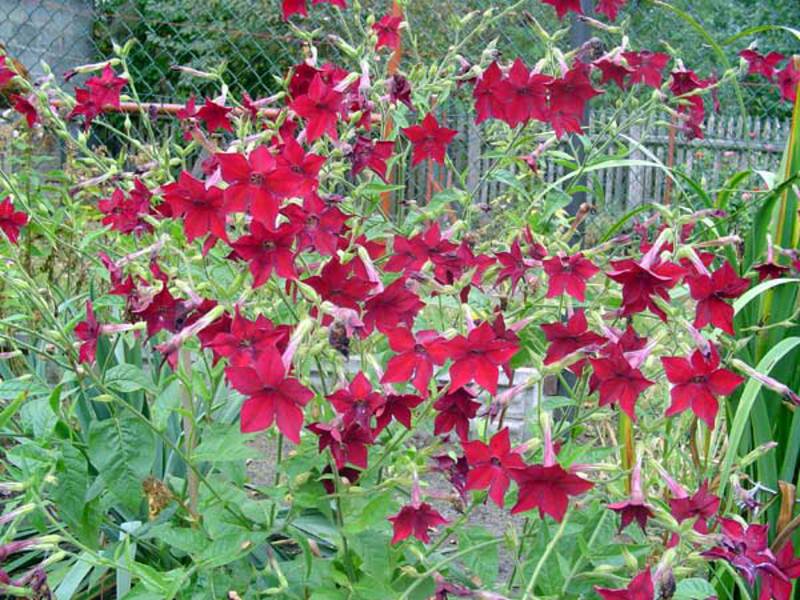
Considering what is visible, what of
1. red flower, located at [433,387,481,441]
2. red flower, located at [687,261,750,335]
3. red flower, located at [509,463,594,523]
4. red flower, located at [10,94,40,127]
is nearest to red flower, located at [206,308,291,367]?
red flower, located at [433,387,481,441]

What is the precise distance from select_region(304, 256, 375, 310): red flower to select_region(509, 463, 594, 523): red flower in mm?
302

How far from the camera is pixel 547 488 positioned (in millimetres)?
1238

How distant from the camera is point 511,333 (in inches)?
51.6

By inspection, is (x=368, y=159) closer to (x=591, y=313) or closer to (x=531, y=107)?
(x=531, y=107)

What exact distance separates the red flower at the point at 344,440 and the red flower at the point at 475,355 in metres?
0.15

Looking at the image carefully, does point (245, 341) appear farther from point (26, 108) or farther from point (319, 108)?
point (26, 108)

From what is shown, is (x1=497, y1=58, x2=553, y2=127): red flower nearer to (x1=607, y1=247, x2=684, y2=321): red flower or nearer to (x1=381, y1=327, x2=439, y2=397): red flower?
(x1=607, y1=247, x2=684, y2=321): red flower

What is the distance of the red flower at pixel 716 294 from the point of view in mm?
1322

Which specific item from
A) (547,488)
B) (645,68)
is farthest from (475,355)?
(645,68)

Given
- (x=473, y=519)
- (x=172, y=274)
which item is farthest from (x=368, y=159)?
(x=473, y=519)

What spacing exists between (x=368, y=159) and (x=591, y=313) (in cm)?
48

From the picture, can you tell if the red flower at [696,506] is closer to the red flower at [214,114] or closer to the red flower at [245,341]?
the red flower at [245,341]

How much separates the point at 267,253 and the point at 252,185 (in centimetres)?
9

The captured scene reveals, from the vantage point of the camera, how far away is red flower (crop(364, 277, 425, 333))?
131 cm
